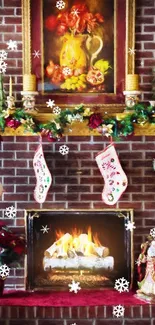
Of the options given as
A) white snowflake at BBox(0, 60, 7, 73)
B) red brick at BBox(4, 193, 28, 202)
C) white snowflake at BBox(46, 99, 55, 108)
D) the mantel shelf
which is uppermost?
white snowflake at BBox(0, 60, 7, 73)

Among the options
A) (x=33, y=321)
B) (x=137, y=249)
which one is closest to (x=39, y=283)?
(x=33, y=321)

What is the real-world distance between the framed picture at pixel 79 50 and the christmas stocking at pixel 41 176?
41cm

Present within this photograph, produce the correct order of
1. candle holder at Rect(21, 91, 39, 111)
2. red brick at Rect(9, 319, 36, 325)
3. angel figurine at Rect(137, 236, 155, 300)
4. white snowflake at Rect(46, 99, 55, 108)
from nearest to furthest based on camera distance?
1. red brick at Rect(9, 319, 36, 325)
2. angel figurine at Rect(137, 236, 155, 300)
3. candle holder at Rect(21, 91, 39, 111)
4. white snowflake at Rect(46, 99, 55, 108)

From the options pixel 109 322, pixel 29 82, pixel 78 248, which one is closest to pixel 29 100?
pixel 29 82

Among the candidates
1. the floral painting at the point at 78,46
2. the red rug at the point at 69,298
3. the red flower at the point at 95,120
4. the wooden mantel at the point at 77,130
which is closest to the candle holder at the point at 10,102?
the wooden mantel at the point at 77,130

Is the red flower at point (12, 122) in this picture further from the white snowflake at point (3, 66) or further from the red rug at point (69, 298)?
the red rug at point (69, 298)

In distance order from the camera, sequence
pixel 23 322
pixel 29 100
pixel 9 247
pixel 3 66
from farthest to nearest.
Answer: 1. pixel 3 66
2. pixel 29 100
3. pixel 9 247
4. pixel 23 322

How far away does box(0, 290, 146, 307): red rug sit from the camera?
161 inches

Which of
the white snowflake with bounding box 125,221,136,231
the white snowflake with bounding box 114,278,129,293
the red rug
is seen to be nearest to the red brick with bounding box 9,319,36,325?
the red rug

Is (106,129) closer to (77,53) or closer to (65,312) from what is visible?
(77,53)

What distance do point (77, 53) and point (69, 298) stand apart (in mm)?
1788

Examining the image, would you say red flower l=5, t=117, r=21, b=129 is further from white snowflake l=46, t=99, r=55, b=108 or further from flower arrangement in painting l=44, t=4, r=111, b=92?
flower arrangement in painting l=44, t=4, r=111, b=92

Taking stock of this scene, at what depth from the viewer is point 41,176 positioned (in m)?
4.33

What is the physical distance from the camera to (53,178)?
14.7 feet
